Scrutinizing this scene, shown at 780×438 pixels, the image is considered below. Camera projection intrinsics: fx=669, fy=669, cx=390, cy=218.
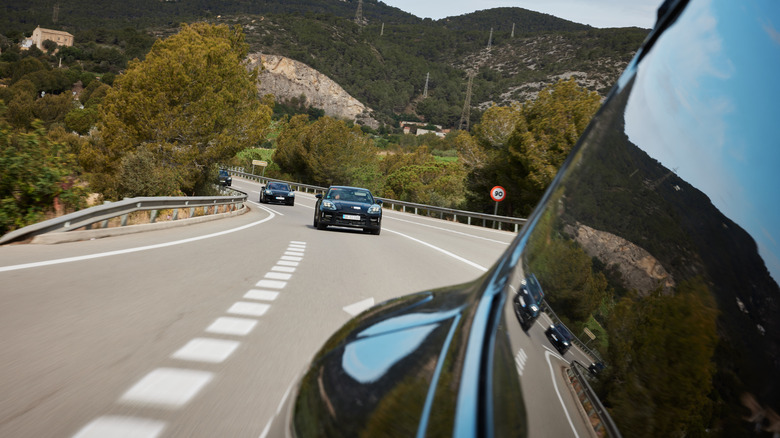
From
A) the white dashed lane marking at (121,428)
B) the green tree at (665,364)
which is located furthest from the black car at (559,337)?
the white dashed lane marking at (121,428)

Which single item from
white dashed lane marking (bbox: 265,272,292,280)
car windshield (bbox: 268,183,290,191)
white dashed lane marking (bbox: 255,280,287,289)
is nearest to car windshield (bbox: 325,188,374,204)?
white dashed lane marking (bbox: 265,272,292,280)

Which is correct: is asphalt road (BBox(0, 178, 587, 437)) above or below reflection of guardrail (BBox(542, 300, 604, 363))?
below

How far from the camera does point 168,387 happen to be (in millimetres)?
3906

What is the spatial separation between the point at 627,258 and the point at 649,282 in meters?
0.10

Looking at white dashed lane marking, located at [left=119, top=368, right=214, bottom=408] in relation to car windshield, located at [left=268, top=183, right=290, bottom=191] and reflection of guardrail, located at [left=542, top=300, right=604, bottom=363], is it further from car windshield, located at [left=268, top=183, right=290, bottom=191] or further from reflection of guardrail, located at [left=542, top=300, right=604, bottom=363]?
car windshield, located at [left=268, top=183, right=290, bottom=191]

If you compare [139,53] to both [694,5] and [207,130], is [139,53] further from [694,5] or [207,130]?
[694,5]

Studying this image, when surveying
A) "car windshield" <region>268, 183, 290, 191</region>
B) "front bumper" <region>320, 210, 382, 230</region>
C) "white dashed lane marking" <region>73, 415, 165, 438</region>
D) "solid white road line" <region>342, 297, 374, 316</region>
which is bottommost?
"car windshield" <region>268, 183, 290, 191</region>

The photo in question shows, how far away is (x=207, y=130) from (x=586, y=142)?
37.1 metres

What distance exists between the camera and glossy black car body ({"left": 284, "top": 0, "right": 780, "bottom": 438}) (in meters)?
1.03

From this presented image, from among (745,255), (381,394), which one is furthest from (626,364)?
(381,394)

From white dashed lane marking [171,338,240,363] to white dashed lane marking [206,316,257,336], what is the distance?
0.34 metres

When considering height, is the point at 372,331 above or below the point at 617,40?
below

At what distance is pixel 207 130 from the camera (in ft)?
121

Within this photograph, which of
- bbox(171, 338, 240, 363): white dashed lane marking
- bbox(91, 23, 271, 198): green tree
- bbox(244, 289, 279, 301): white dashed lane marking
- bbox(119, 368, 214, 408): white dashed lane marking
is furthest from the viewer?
bbox(91, 23, 271, 198): green tree
